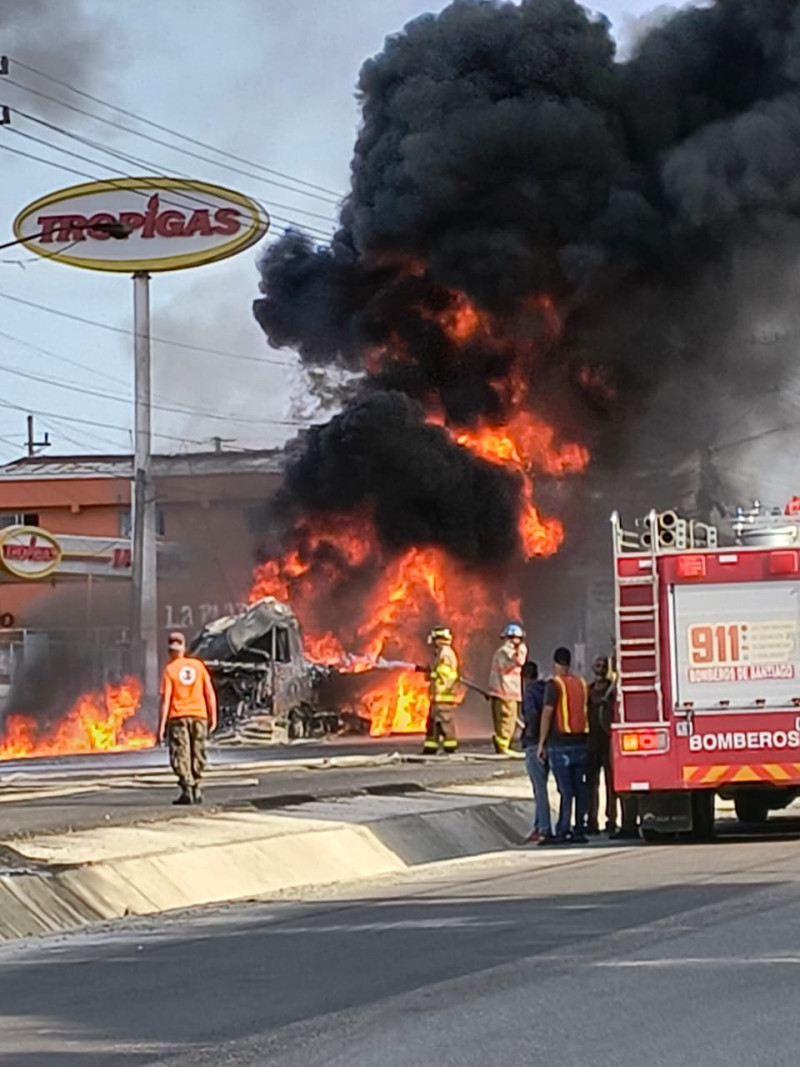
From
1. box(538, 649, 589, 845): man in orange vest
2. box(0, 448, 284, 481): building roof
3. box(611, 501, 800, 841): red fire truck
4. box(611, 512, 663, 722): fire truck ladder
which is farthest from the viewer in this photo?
box(0, 448, 284, 481): building roof

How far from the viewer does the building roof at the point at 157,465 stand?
2057 inches

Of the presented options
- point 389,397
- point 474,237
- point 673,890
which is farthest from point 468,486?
point 673,890

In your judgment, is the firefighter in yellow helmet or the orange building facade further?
the orange building facade

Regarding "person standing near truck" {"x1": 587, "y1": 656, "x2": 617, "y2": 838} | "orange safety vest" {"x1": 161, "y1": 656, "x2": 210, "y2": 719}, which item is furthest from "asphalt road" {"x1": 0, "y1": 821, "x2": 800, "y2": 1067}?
"orange safety vest" {"x1": 161, "y1": 656, "x2": 210, "y2": 719}

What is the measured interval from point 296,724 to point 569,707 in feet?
64.5

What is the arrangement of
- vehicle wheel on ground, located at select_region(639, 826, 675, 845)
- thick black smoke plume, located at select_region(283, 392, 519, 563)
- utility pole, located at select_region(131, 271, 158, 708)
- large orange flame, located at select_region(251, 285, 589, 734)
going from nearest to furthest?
vehicle wheel on ground, located at select_region(639, 826, 675, 845), thick black smoke plume, located at select_region(283, 392, 519, 563), large orange flame, located at select_region(251, 285, 589, 734), utility pole, located at select_region(131, 271, 158, 708)

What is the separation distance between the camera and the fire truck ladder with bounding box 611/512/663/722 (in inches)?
674

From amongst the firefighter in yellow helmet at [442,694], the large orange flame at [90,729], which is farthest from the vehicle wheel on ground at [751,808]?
the large orange flame at [90,729]

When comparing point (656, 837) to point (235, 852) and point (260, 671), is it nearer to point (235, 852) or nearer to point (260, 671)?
point (235, 852)

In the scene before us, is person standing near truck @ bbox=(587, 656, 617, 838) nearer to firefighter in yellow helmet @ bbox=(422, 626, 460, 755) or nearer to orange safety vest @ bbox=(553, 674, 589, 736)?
orange safety vest @ bbox=(553, 674, 589, 736)

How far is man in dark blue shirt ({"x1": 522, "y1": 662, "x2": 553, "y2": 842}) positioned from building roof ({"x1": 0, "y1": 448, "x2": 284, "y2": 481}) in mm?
25153

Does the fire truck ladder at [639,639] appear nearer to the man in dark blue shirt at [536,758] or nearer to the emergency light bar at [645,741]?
the emergency light bar at [645,741]

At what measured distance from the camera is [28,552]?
47844 mm

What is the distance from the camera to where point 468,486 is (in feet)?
128
